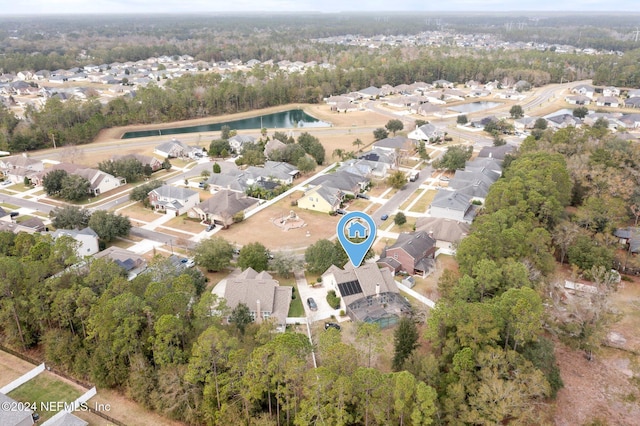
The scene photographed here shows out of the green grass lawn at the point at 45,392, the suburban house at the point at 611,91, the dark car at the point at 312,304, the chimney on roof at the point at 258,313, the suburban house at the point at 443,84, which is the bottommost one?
the green grass lawn at the point at 45,392

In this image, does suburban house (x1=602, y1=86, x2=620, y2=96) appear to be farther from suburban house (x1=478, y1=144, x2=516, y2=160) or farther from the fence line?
the fence line

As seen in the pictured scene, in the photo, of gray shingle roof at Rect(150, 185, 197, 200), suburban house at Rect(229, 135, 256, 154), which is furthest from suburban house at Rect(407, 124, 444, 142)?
gray shingle roof at Rect(150, 185, 197, 200)

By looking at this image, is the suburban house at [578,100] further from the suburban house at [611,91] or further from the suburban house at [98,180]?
the suburban house at [98,180]

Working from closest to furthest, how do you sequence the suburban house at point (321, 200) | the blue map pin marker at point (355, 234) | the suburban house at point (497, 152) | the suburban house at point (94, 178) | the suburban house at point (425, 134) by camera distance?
1. the blue map pin marker at point (355, 234)
2. the suburban house at point (321, 200)
3. the suburban house at point (94, 178)
4. the suburban house at point (497, 152)
5. the suburban house at point (425, 134)

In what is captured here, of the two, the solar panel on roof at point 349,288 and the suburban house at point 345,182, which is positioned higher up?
the suburban house at point 345,182

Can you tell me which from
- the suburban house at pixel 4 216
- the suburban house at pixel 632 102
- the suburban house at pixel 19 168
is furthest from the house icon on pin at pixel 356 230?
the suburban house at pixel 632 102

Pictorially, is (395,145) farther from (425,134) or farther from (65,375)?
(65,375)
